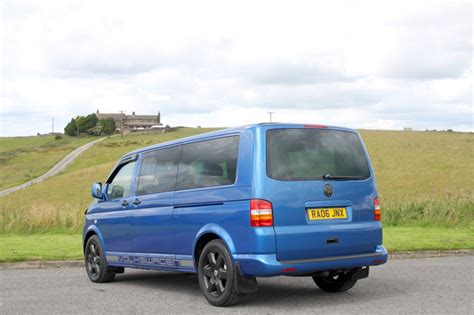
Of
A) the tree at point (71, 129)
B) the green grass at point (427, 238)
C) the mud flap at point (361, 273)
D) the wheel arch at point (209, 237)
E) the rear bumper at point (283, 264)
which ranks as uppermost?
the tree at point (71, 129)

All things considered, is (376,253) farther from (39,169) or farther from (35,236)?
(39,169)

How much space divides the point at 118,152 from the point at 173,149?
9072 cm

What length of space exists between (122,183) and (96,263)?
1451mm

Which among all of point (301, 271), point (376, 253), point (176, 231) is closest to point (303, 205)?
point (301, 271)

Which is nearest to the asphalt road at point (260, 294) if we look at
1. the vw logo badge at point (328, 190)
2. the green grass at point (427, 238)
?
the vw logo badge at point (328, 190)

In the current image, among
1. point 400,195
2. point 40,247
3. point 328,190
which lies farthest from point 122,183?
point 400,195

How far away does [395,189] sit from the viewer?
1964 inches

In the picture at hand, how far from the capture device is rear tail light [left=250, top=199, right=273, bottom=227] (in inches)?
280

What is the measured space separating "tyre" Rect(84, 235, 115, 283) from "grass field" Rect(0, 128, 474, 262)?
21.5 ft

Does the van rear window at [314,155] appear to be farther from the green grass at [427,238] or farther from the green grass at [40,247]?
the green grass at [40,247]

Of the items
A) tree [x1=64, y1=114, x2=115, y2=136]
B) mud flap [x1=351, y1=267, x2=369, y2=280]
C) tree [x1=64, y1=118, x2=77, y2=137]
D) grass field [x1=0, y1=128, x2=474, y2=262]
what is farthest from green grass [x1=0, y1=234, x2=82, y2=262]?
tree [x1=64, y1=114, x2=115, y2=136]

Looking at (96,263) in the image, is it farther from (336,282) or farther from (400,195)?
(400,195)

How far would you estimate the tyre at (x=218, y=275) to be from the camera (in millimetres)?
7320

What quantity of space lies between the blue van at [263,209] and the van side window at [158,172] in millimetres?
22
